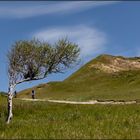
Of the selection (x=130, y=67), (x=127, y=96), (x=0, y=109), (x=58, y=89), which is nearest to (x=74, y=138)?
(x=0, y=109)

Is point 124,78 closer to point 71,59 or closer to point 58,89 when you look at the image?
point 58,89

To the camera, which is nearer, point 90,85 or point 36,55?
point 36,55

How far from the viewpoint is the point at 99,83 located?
115375 millimetres

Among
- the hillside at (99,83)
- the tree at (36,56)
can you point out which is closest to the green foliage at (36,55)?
the tree at (36,56)

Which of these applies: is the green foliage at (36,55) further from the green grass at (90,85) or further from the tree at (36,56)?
the green grass at (90,85)

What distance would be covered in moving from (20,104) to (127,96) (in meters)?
25.1

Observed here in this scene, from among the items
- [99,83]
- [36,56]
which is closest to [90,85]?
[99,83]

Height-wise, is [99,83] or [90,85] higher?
[99,83]

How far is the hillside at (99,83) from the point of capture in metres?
91.7

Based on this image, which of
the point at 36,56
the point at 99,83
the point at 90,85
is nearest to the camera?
the point at 36,56

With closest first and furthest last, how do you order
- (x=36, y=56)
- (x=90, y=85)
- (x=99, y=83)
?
(x=36, y=56) < (x=90, y=85) < (x=99, y=83)

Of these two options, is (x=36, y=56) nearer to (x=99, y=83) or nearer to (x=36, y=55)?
(x=36, y=55)

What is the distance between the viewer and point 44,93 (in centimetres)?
11144

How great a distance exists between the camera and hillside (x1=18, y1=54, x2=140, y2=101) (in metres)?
91.7
